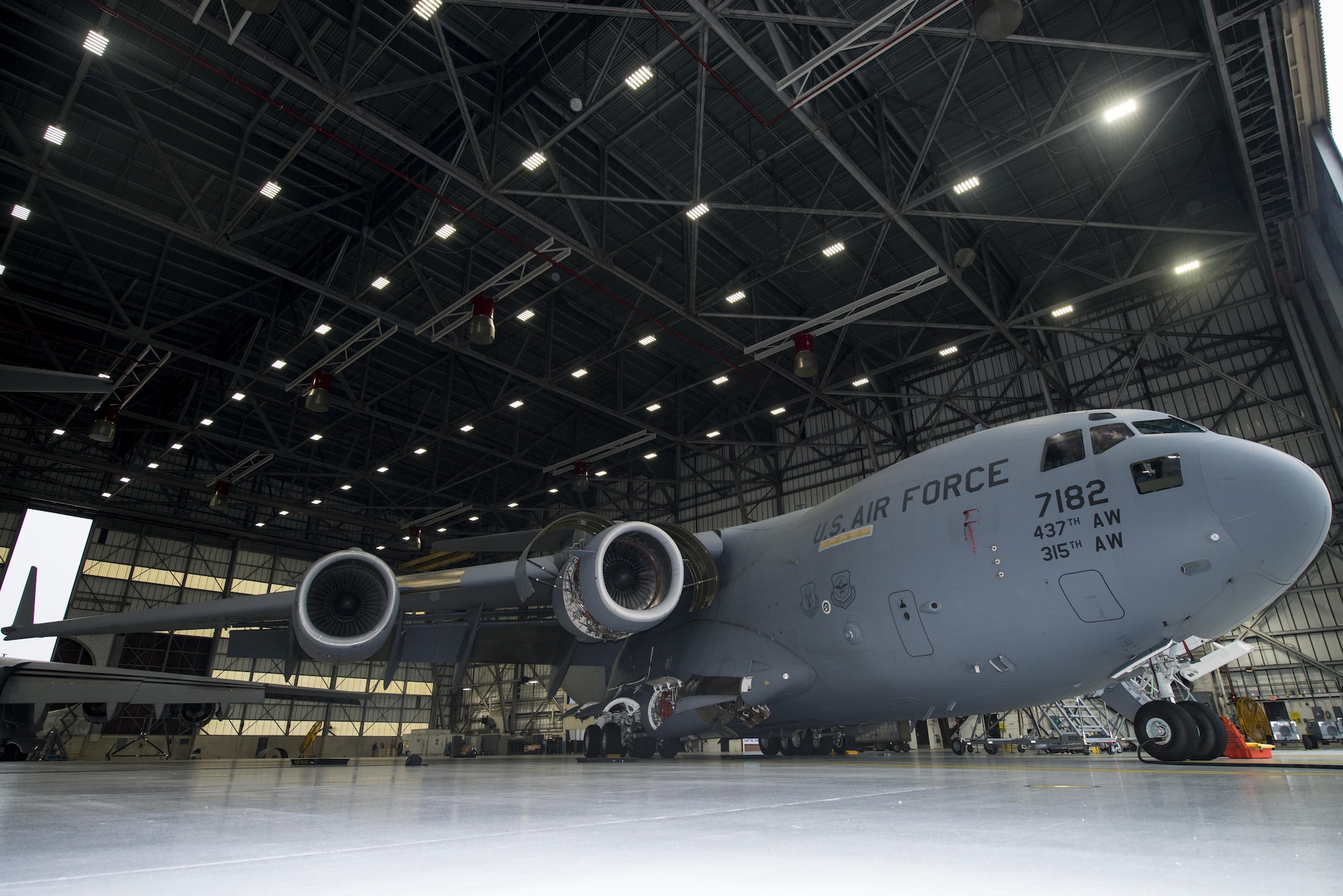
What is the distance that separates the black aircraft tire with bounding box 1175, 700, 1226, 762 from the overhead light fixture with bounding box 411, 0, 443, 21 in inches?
593

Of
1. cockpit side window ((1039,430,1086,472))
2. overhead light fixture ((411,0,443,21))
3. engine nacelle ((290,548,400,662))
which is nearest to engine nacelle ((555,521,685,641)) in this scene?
engine nacelle ((290,548,400,662))

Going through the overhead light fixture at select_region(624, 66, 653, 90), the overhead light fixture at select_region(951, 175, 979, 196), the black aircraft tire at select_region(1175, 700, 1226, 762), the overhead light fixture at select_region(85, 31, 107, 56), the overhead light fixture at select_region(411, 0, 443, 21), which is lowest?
the black aircraft tire at select_region(1175, 700, 1226, 762)

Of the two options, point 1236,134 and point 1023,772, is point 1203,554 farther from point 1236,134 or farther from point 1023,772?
point 1236,134

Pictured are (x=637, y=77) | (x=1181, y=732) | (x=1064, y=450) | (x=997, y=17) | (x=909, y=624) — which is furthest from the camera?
(x=637, y=77)

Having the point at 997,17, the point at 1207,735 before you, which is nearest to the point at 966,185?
the point at 997,17

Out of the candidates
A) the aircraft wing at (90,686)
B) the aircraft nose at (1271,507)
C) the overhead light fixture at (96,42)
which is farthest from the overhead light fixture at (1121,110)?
the aircraft wing at (90,686)

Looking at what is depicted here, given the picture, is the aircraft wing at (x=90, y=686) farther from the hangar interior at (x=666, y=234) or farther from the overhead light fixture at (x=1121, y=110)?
the overhead light fixture at (x=1121, y=110)

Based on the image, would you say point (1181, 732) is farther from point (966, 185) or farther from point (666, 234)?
point (666, 234)

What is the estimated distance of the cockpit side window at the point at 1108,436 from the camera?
7.98 metres

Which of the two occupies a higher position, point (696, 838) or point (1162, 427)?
point (1162, 427)

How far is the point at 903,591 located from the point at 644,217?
48.6 ft

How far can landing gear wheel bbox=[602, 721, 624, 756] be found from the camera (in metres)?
13.5

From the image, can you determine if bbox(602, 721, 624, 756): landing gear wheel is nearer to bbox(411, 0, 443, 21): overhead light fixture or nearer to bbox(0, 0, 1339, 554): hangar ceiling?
bbox(0, 0, 1339, 554): hangar ceiling

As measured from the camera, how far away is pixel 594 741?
14125 millimetres
